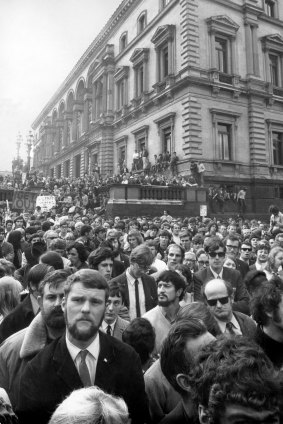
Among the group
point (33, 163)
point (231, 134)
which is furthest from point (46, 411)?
point (33, 163)

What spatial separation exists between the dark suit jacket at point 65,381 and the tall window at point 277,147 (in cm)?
2825

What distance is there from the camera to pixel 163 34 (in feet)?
90.2

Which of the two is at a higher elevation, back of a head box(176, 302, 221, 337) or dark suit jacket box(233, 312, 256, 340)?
back of a head box(176, 302, 221, 337)

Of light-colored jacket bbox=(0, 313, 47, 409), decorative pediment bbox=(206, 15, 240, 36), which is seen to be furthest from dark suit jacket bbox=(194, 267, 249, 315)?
decorative pediment bbox=(206, 15, 240, 36)

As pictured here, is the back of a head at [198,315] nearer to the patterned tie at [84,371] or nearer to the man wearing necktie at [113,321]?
the patterned tie at [84,371]

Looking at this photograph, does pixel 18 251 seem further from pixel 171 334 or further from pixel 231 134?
pixel 231 134

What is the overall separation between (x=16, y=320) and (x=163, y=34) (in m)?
27.9

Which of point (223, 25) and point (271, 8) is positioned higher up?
point (271, 8)

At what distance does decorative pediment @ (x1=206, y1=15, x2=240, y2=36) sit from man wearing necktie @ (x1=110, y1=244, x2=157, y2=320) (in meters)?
25.1

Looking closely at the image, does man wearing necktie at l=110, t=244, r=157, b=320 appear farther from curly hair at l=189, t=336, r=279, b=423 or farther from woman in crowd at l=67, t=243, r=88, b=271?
curly hair at l=189, t=336, r=279, b=423

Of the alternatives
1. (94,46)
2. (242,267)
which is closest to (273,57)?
(94,46)

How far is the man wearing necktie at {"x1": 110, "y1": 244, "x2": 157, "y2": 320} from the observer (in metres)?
4.80

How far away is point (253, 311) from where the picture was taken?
2.96 m

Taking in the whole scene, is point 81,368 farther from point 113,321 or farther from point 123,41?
point 123,41
